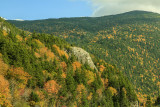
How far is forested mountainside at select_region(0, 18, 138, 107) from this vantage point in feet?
134

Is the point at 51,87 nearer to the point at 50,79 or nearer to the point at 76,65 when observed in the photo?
the point at 50,79

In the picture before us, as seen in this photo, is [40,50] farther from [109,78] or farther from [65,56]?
[109,78]

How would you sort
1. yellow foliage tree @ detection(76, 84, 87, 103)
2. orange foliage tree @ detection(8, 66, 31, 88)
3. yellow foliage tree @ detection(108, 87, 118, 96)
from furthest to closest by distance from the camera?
yellow foliage tree @ detection(108, 87, 118, 96), yellow foliage tree @ detection(76, 84, 87, 103), orange foliage tree @ detection(8, 66, 31, 88)

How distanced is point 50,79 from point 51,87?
3502 millimetres

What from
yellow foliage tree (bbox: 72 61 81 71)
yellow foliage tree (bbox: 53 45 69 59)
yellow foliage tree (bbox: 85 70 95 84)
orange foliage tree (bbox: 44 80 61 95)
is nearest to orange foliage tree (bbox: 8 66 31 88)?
orange foliage tree (bbox: 44 80 61 95)

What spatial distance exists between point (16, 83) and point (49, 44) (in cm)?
4123

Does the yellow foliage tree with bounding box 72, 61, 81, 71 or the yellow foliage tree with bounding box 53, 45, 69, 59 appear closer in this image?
the yellow foliage tree with bounding box 72, 61, 81, 71

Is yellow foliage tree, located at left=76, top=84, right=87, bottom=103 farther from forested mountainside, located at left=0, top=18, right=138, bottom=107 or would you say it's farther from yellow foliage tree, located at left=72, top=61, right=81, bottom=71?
yellow foliage tree, located at left=72, top=61, right=81, bottom=71

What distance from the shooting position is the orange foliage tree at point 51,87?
167 feet

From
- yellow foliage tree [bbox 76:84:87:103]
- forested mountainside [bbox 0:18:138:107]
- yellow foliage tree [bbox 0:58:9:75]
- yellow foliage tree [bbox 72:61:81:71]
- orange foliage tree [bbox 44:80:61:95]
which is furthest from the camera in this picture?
yellow foliage tree [bbox 72:61:81:71]

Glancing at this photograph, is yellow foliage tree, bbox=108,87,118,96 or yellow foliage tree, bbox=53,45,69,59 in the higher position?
yellow foliage tree, bbox=53,45,69,59

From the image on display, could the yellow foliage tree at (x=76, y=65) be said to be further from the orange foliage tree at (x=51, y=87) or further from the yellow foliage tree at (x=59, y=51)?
the orange foliage tree at (x=51, y=87)

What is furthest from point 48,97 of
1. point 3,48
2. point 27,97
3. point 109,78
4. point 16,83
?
point 109,78

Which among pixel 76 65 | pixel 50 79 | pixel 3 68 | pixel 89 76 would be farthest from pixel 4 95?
pixel 89 76
